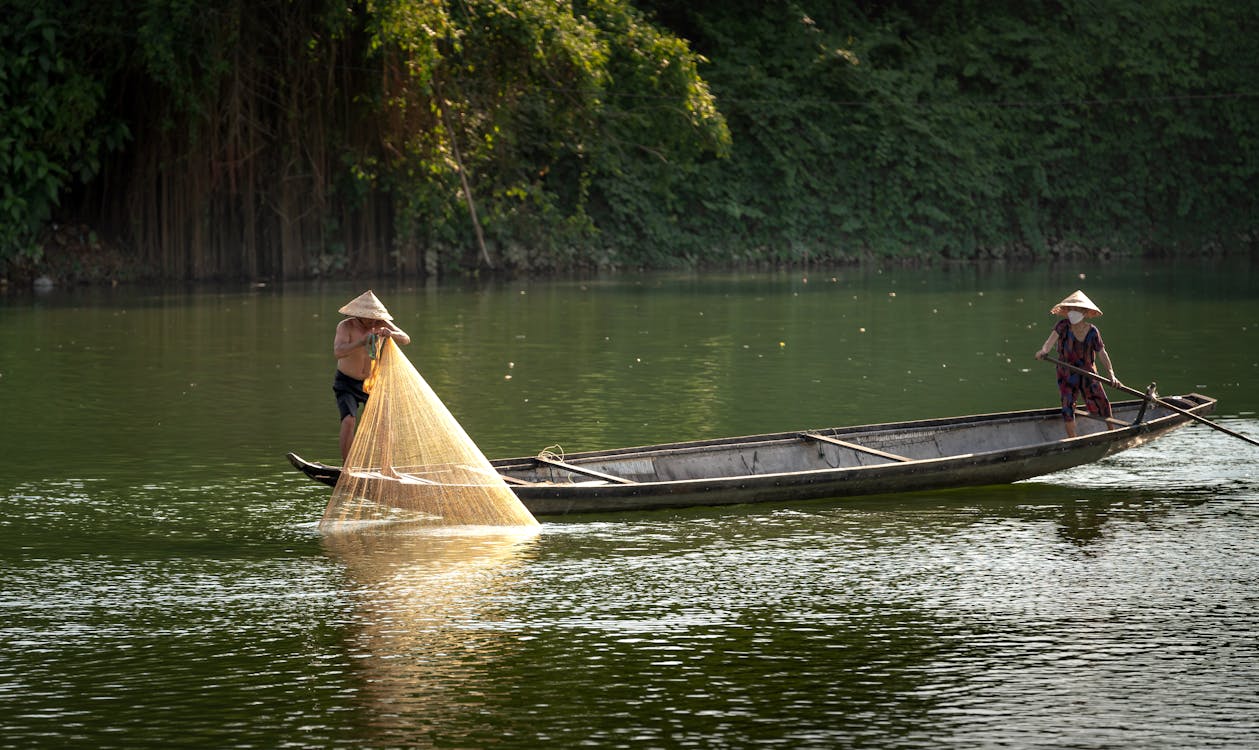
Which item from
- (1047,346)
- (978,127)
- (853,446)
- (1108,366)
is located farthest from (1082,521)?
(978,127)

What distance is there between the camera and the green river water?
7383 mm

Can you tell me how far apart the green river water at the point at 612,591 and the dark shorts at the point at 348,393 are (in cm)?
59

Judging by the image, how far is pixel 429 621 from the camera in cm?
892

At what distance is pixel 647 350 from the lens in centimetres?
2233

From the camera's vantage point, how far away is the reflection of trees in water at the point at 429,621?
7.51m

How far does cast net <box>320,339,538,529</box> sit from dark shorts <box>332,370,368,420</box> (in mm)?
700

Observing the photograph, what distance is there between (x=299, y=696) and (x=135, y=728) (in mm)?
694

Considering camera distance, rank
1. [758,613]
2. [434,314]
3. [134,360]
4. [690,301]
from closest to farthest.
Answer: [758,613]
[134,360]
[434,314]
[690,301]

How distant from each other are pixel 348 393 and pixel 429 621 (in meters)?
3.82

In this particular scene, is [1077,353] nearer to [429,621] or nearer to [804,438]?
[804,438]

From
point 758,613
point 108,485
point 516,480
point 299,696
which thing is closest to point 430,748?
point 299,696

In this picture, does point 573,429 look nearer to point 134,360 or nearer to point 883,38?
point 134,360

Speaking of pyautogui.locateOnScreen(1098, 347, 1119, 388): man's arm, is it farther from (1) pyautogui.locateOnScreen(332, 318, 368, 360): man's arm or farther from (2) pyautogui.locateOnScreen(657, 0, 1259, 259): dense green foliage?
(2) pyautogui.locateOnScreen(657, 0, 1259, 259): dense green foliage

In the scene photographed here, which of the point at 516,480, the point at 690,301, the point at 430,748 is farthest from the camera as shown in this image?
the point at 690,301
